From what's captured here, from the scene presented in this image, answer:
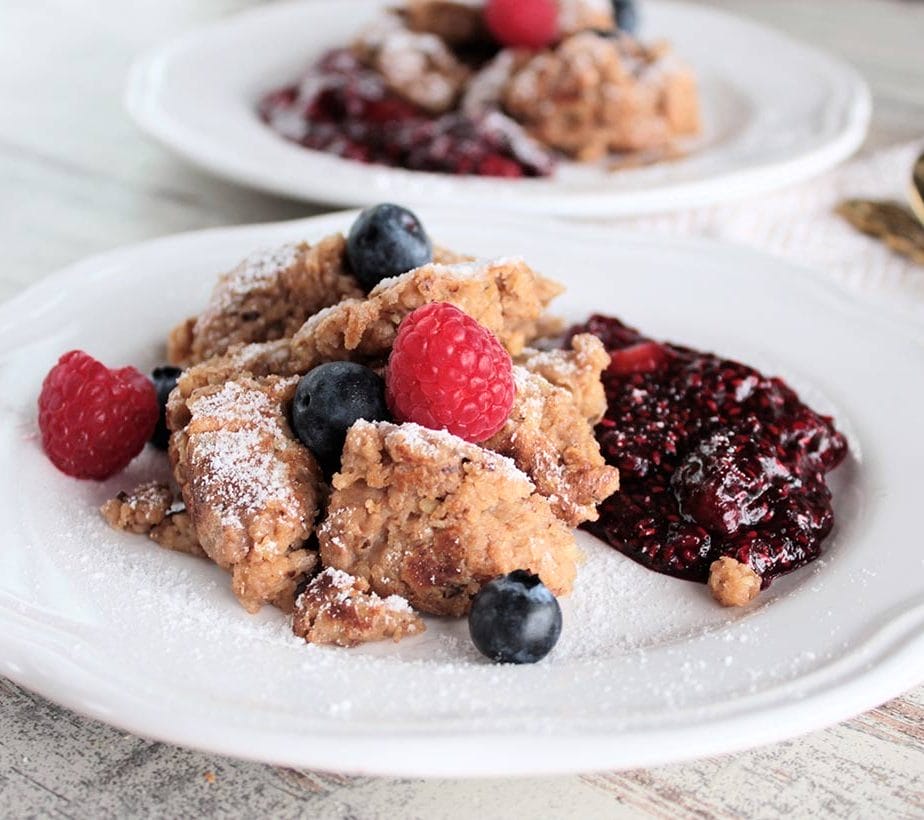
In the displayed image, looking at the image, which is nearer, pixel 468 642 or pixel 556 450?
pixel 468 642

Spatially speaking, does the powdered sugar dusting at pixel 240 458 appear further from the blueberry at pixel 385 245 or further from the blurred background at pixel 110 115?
the blurred background at pixel 110 115

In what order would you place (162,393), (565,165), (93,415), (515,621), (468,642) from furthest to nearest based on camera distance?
(565,165)
(162,393)
(93,415)
(468,642)
(515,621)

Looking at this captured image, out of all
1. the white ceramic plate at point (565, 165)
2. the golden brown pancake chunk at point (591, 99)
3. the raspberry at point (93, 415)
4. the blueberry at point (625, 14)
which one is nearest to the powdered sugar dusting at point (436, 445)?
the raspberry at point (93, 415)

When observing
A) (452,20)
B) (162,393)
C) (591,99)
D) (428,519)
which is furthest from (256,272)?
(452,20)

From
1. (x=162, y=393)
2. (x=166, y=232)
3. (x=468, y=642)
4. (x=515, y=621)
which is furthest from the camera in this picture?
(x=166, y=232)

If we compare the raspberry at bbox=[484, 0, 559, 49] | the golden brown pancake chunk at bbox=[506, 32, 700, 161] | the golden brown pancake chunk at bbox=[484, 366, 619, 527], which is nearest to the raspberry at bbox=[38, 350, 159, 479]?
the golden brown pancake chunk at bbox=[484, 366, 619, 527]

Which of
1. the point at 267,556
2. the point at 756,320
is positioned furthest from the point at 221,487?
the point at 756,320

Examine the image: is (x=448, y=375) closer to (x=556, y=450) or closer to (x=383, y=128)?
(x=556, y=450)
